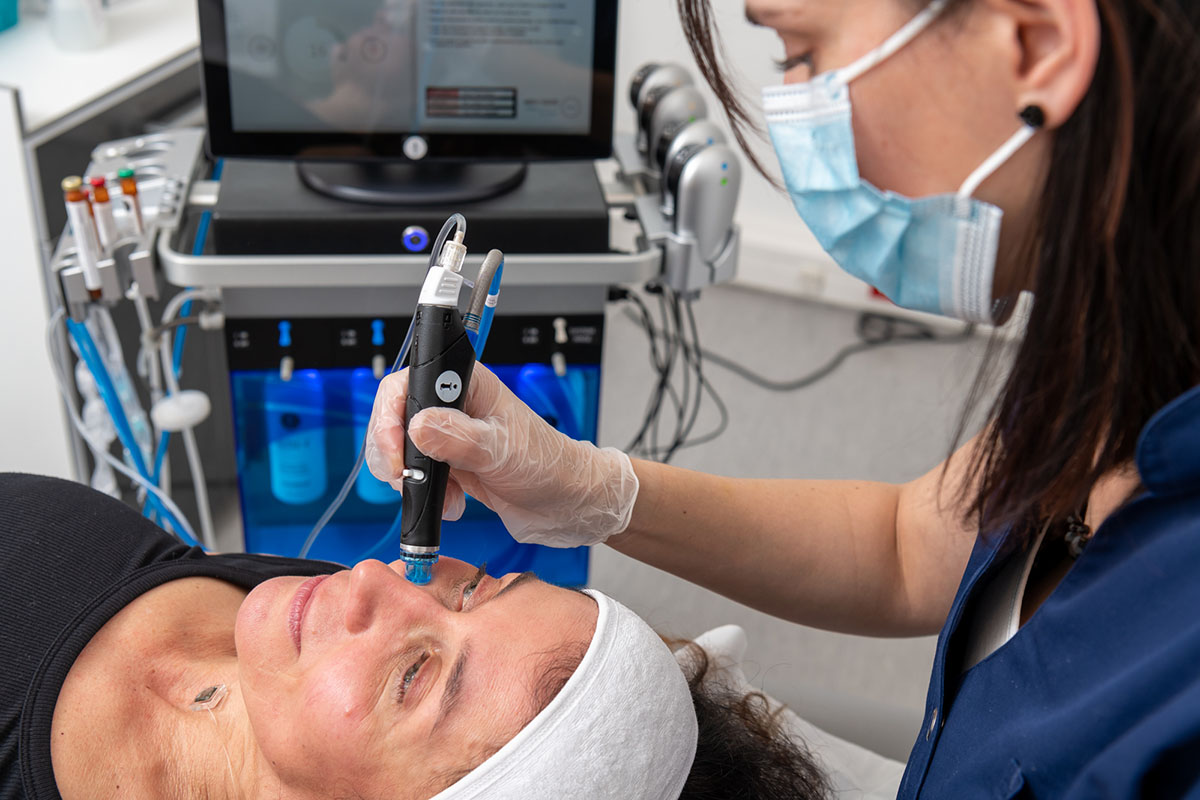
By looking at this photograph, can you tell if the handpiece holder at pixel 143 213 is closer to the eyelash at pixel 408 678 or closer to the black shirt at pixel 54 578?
the black shirt at pixel 54 578

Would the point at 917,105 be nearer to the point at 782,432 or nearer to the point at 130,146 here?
the point at 130,146

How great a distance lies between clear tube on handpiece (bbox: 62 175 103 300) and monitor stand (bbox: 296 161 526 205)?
1.11 ft

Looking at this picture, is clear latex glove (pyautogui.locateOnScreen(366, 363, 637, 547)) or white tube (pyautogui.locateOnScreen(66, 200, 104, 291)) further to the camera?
white tube (pyautogui.locateOnScreen(66, 200, 104, 291))

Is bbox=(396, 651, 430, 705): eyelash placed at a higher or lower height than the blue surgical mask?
lower

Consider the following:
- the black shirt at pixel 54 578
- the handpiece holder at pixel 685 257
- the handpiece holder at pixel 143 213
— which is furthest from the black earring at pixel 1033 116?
the handpiece holder at pixel 143 213

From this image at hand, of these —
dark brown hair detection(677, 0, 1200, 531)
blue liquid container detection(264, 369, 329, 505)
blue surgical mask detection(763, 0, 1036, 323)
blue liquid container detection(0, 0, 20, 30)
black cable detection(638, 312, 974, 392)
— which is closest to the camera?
dark brown hair detection(677, 0, 1200, 531)

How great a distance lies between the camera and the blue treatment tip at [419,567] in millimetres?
1047

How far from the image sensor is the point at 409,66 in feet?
5.03

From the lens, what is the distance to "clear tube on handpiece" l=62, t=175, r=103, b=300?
1387 mm

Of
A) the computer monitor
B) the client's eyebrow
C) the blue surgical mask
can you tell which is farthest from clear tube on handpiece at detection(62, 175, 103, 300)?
the blue surgical mask

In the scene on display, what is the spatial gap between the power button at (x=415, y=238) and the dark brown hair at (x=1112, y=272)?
0.95 meters

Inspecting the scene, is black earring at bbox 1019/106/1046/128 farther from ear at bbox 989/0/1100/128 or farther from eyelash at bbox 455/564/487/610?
eyelash at bbox 455/564/487/610

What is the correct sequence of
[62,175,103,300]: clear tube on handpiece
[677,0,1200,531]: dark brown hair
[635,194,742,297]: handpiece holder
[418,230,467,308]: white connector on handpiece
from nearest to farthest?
[677,0,1200,531]: dark brown hair → [418,230,467,308]: white connector on handpiece → [62,175,103,300]: clear tube on handpiece → [635,194,742,297]: handpiece holder

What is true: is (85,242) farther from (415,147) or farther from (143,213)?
(415,147)
